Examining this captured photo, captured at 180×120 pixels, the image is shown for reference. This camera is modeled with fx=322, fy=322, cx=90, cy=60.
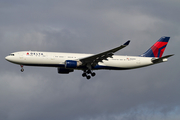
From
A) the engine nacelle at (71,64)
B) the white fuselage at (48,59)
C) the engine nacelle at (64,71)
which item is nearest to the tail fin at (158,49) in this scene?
the white fuselage at (48,59)

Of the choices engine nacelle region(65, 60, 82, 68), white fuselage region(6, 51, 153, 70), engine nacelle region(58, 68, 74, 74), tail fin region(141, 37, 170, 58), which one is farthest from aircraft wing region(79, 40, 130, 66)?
tail fin region(141, 37, 170, 58)

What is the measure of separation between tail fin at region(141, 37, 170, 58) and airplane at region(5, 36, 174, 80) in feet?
1.57

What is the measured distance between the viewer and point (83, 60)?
50156 mm

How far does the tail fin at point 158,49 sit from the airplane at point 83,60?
0.48 metres

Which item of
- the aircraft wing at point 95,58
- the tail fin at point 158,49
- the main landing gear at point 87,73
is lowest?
the main landing gear at point 87,73

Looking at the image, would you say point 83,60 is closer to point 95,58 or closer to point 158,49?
point 95,58

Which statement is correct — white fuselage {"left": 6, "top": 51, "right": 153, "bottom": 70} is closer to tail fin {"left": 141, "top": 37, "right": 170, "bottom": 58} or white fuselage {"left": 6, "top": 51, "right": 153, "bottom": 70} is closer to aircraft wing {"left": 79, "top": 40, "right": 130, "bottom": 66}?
aircraft wing {"left": 79, "top": 40, "right": 130, "bottom": 66}

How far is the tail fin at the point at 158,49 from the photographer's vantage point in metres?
57.4

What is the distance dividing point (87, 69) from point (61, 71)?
560 cm

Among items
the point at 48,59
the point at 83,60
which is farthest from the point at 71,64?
the point at 48,59

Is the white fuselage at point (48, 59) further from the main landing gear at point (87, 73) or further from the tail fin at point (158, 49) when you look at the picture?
the tail fin at point (158, 49)

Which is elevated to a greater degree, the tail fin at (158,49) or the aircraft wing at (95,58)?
the tail fin at (158,49)

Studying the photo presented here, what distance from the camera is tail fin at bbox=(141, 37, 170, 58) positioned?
188 ft

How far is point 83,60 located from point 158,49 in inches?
621
